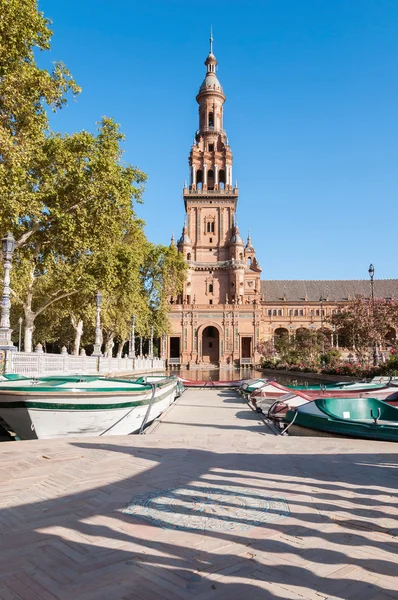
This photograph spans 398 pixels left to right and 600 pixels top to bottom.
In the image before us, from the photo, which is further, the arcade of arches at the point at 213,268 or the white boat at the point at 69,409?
the arcade of arches at the point at 213,268

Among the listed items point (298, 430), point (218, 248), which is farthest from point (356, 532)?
point (218, 248)

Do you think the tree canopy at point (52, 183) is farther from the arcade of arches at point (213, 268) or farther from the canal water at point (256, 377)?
the arcade of arches at point (213, 268)

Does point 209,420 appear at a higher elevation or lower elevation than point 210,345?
lower

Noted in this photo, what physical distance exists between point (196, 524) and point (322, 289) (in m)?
97.6

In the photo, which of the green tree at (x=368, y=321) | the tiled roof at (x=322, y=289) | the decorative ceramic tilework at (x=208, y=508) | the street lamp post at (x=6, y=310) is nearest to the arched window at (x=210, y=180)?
the tiled roof at (x=322, y=289)

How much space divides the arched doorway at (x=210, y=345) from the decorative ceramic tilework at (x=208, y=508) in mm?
69459

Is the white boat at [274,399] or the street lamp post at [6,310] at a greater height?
the street lamp post at [6,310]

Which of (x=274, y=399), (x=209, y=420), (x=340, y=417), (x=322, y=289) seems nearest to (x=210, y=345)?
(x=322, y=289)

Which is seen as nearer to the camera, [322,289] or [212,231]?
[212,231]

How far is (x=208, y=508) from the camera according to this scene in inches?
183

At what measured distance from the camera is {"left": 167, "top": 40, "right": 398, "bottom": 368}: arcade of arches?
72.2 metres

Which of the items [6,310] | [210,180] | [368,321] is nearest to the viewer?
[6,310]

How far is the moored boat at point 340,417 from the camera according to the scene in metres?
9.52

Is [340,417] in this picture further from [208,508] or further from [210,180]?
[210,180]
